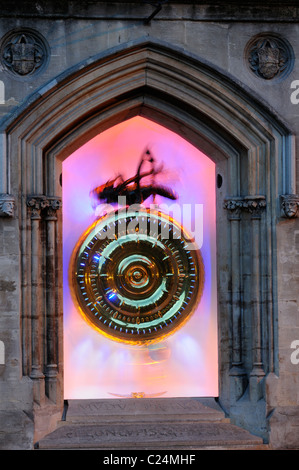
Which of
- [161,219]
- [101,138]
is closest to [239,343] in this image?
[161,219]

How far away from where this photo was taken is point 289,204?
6836 millimetres

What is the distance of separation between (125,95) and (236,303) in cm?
245

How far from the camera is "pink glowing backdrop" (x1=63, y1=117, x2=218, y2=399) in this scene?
7.50 metres

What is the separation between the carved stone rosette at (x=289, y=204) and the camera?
6.84 m

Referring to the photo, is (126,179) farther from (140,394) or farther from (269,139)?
(140,394)

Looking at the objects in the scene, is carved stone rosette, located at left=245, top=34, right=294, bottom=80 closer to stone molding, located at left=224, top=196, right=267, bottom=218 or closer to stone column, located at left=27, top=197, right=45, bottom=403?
stone molding, located at left=224, top=196, right=267, bottom=218

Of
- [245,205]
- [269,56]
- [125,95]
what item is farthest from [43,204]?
[269,56]

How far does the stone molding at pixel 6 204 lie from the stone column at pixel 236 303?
7.19ft

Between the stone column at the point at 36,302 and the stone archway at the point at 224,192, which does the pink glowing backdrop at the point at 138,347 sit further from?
the stone column at the point at 36,302

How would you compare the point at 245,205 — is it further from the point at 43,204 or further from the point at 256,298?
the point at 43,204

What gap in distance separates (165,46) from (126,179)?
5.03ft

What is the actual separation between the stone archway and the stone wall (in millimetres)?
15
